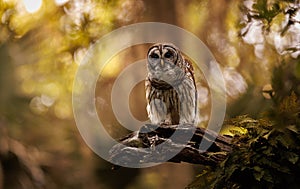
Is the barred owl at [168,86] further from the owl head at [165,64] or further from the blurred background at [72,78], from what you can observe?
the blurred background at [72,78]

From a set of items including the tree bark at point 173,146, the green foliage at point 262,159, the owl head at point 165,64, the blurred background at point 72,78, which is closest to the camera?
the green foliage at point 262,159

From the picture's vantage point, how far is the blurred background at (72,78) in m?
4.95

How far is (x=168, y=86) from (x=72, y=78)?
2336 mm

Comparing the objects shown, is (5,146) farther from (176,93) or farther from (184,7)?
(184,7)

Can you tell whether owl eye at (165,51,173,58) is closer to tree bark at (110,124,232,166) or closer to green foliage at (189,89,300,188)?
tree bark at (110,124,232,166)

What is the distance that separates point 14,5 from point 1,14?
343 millimetres

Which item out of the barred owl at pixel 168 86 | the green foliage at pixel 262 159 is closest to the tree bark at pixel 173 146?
the green foliage at pixel 262 159

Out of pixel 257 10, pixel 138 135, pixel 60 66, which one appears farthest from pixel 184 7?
pixel 257 10

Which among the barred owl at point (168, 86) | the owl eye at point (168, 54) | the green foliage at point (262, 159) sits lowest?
the green foliage at point (262, 159)

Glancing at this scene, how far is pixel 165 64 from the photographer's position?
4.05 meters

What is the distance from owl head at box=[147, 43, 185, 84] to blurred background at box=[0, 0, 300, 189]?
465 mm

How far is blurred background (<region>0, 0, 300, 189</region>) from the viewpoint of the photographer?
495 centimetres

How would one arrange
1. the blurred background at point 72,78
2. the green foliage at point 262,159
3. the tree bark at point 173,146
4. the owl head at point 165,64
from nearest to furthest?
the green foliage at point 262,159 < the tree bark at point 173,146 < the owl head at point 165,64 < the blurred background at point 72,78

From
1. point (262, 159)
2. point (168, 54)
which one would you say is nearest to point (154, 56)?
point (168, 54)
